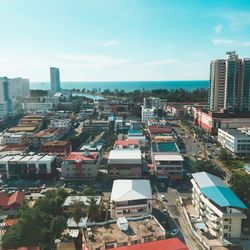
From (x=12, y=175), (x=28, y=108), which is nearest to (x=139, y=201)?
(x=12, y=175)

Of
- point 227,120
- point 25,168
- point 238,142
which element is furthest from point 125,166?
point 227,120

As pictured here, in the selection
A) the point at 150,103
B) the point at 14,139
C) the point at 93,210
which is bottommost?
the point at 93,210

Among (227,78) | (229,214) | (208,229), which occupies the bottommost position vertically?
(208,229)

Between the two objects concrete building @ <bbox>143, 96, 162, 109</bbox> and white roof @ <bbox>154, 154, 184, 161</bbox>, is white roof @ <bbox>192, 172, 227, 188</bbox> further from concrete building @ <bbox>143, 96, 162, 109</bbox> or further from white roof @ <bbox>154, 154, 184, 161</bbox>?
concrete building @ <bbox>143, 96, 162, 109</bbox>

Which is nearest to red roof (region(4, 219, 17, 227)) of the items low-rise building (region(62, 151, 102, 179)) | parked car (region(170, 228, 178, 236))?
low-rise building (region(62, 151, 102, 179))

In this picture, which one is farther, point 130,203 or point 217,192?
point 130,203

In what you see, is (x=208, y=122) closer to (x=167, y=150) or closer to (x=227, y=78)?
(x=227, y=78)

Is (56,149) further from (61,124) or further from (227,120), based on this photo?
(227,120)
